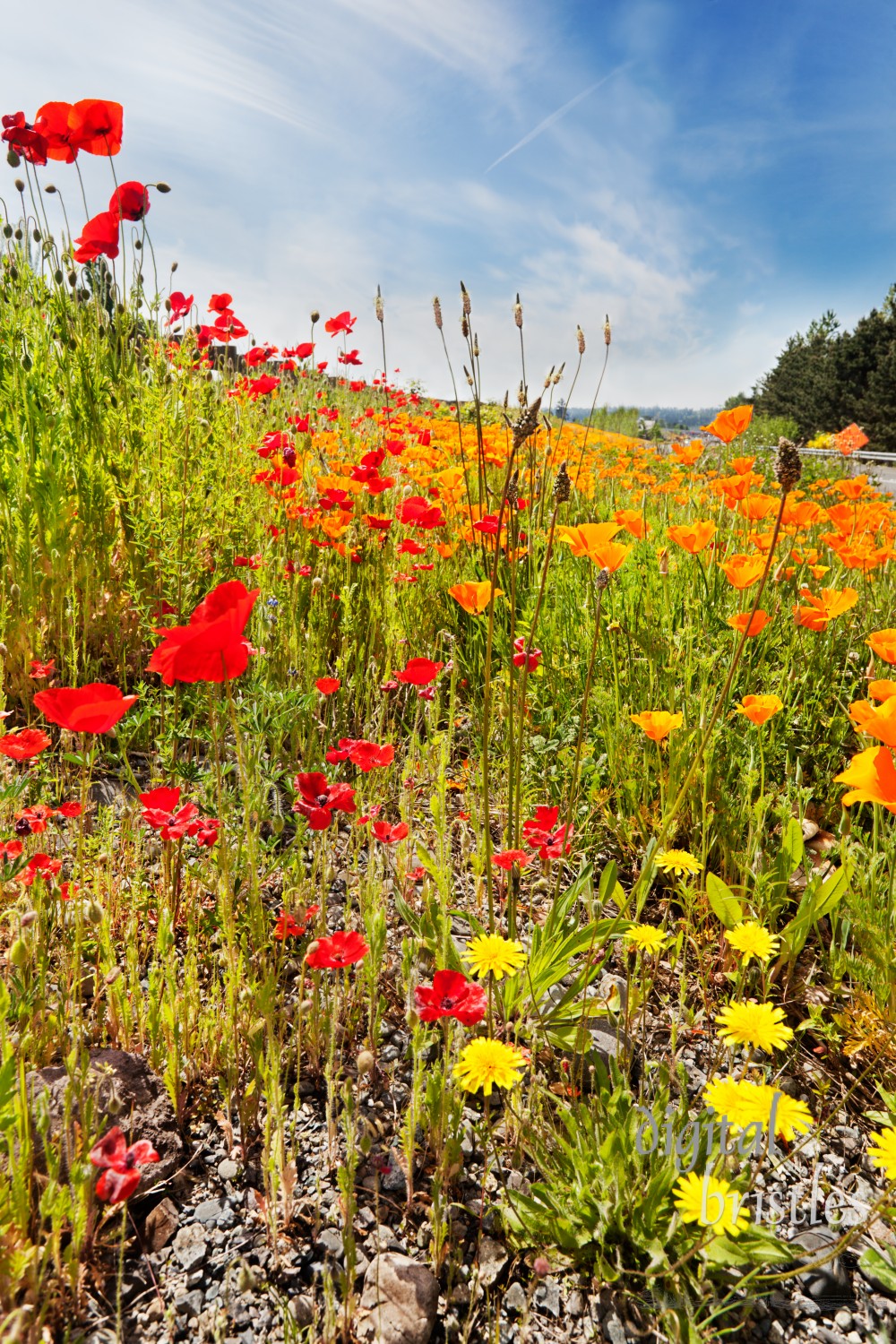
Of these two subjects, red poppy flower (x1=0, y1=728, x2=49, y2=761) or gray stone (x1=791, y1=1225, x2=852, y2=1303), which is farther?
red poppy flower (x1=0, y1=728, x2=49, y2=761)

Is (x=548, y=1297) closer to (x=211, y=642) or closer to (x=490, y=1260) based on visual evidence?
(x=490, y=1260)

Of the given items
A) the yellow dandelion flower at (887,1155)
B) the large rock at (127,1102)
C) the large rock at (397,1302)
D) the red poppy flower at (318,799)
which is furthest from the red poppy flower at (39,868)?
the yellow dandelion flower at (887,1155)

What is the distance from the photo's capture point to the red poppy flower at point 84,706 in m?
1.13

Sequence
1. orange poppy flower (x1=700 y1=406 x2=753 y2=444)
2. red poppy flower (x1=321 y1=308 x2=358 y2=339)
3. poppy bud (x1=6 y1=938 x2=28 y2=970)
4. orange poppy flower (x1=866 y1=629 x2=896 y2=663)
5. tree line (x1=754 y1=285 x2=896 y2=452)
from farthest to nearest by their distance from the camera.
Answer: tree line (x1=754 y1=285 x2=896 y2=452) → red poppy flower (x1=321 y1=308 x2=358 y2=339) → orange poppy flower (x1=700 y1=406 x2=753 y2=444) → orange poppy flower (x1=866 y1=629 x2=896 y2=663) → poppy bud (x1=6 y1=938 x2=28 y2=970)

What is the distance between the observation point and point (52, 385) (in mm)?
2643

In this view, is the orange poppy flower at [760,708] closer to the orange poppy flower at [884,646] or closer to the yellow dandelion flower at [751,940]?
the orange poppy flower at [884,646]

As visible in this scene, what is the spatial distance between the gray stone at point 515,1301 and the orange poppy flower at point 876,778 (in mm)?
957

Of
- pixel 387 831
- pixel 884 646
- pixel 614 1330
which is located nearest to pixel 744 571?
pixel 884 646

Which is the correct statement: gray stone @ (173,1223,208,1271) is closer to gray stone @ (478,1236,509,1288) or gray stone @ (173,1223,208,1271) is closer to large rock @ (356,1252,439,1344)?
large rock @ (356,1252,439,1344)

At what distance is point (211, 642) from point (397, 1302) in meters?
1.03

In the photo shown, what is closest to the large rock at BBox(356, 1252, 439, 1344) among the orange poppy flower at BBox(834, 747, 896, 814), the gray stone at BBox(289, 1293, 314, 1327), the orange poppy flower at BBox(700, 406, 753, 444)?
the gray stone at BBox(289, 1293, 314, 1327)

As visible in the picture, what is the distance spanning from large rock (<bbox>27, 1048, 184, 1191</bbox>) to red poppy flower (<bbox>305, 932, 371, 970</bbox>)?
0.35 metres

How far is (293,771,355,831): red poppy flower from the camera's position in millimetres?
1318

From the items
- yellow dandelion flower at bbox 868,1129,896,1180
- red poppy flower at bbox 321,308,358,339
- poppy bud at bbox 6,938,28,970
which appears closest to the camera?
yellow dandelion flower at bbox 868,1129,896,1180
